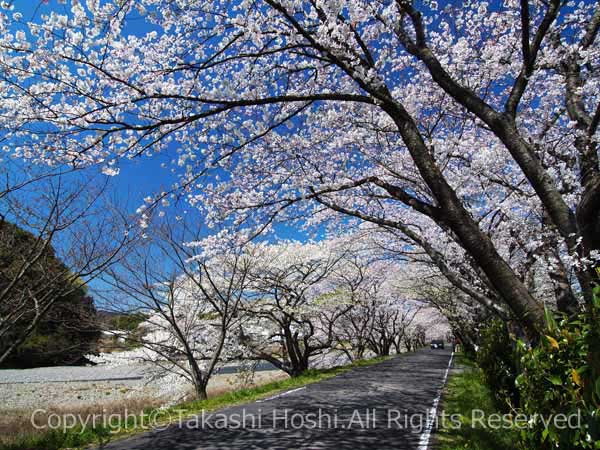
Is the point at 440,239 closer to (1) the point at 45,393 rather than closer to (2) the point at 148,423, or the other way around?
(2) the point at 148,423

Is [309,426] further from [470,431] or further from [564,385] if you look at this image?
[564,385]

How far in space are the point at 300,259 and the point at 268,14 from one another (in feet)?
A: 47.7

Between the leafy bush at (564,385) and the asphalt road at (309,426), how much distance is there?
284 cm

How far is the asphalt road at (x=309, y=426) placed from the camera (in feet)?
17.1

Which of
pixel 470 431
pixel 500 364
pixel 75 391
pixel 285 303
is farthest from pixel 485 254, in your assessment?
pixel 75 391

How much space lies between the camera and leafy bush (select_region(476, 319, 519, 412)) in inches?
262

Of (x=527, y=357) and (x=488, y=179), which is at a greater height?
(x=488, y=179)

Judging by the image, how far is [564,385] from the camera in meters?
2.37

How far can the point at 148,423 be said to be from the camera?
6.89 meters

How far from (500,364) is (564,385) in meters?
5.38

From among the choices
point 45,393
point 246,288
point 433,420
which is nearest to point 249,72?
point 433,420

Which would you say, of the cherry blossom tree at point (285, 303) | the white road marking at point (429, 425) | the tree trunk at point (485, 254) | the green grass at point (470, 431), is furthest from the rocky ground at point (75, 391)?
the tree trunk at point (485, 254)

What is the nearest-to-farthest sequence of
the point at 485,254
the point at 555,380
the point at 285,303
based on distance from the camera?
the point at 555,380 → the point at 485,254 → the point at 285,303

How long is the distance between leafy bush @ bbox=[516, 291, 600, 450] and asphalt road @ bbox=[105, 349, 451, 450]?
2843 mm
